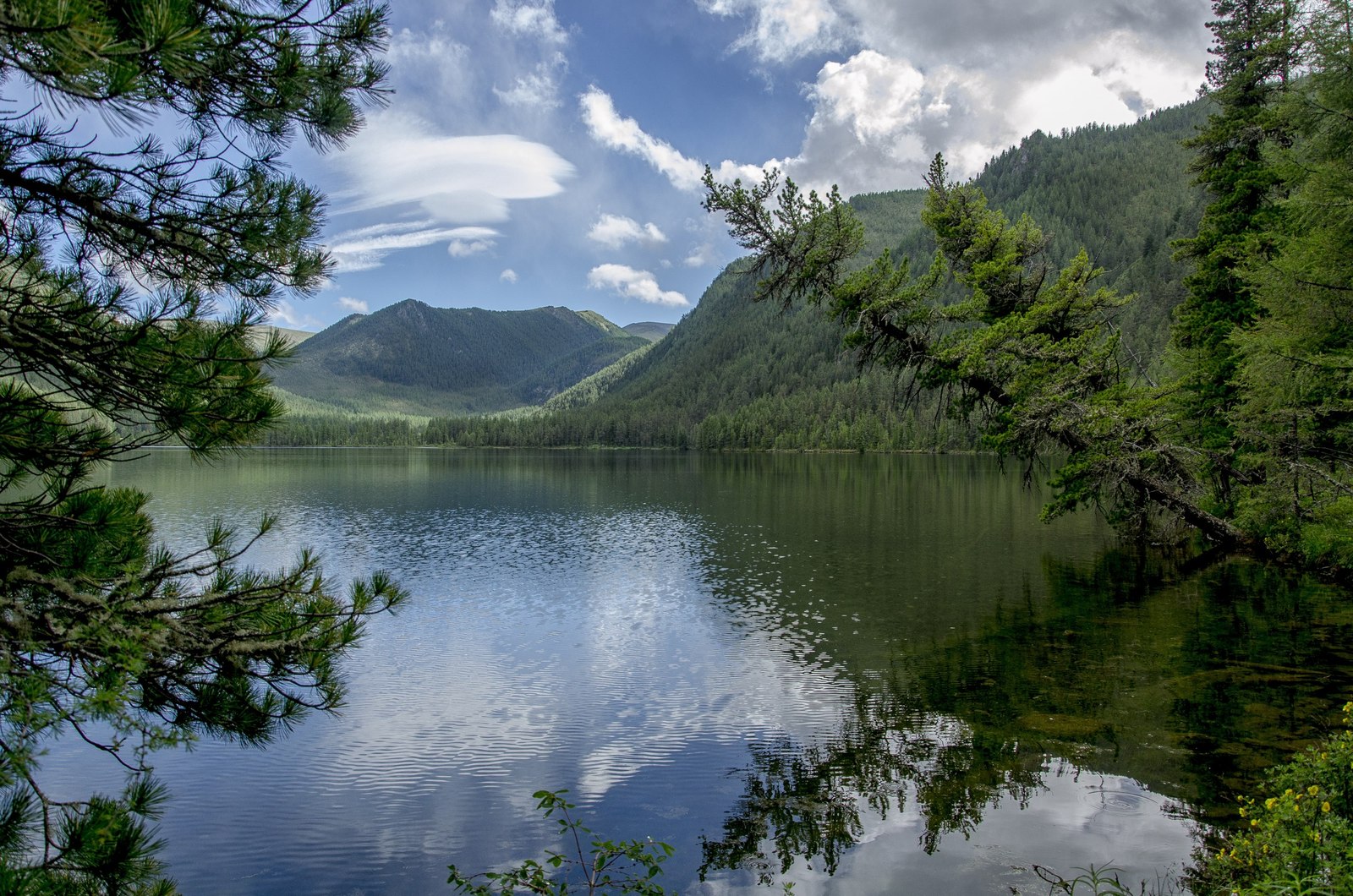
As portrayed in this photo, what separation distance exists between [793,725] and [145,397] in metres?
13.2

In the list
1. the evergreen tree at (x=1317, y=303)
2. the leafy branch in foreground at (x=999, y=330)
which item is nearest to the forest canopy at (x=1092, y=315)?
the leafy branch in foreground at (x=999, y=330)

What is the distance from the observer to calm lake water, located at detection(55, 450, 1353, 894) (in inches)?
406

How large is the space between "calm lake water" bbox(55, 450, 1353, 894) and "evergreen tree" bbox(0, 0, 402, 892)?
2.07m

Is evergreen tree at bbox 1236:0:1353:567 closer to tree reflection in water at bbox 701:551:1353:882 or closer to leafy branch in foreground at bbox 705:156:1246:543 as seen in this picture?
tree reflection in water at bbox 701:551:1353:882

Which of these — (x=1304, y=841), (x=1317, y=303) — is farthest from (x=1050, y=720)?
(x=1317, y=303)

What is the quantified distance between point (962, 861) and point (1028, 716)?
5692mm

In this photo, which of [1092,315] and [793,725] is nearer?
[793,725]

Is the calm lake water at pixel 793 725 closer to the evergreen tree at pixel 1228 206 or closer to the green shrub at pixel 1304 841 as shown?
the green shrub at pixel 1304 841

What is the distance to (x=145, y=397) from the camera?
5090 mm

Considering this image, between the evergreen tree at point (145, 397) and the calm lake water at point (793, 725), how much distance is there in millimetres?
2071

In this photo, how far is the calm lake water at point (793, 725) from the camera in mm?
10320

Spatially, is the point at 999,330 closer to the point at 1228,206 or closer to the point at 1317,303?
the point at 1317,303

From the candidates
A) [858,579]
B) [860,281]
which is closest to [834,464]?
[858,579]

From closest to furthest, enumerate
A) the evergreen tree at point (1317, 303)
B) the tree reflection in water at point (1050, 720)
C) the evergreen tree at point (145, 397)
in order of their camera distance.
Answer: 1. the evergreen tree at point (145, 397)
2. the tree reflection in water at point (1050, 720)
3. the evergreen tree at point (1317, 303)
